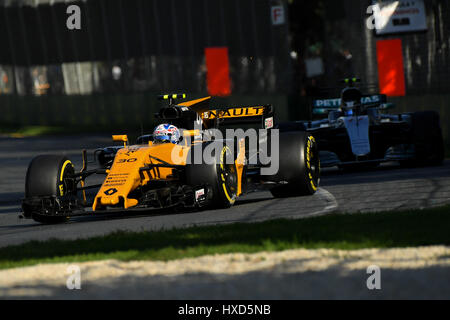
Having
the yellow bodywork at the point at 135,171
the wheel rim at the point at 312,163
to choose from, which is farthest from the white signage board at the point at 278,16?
the yellow bodywork at the point at 135,171

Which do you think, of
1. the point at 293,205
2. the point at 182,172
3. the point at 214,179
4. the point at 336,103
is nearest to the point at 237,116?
the point at 182,172

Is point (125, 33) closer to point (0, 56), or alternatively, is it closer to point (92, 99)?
point (92, 99)

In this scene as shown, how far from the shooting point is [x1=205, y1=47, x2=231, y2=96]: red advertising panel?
28.7 meters

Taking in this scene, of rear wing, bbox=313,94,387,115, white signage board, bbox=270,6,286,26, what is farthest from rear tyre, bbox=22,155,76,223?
white signage board, bbox=270,6,286,26

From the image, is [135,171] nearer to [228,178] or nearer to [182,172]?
[182,172]

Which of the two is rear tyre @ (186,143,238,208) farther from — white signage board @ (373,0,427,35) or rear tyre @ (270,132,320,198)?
white signage board @ (373,0,427,35)

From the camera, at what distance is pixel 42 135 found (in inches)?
1155

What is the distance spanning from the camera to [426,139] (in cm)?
1594

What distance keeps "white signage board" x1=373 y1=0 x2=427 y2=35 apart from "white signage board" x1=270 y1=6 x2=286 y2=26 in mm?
4799

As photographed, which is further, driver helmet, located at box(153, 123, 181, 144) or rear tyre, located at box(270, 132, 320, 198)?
rear tyre, located at box(270, 132, 320, 198)

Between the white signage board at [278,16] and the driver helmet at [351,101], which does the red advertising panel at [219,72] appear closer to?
the white signage board at [278,16]

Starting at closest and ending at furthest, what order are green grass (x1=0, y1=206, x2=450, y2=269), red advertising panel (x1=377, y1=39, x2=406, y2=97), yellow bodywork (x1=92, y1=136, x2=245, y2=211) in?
green grass (x1=0, y1=206, x2=450, y2=269) < yellow bodywork (x1=92, y1=136, x2=245, y2=211) < red advertising panel (x1=377, y1=39, x2=406, y2=97)

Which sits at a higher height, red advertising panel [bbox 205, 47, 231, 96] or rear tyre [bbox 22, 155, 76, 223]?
red advertising panel [bbox 205, 47, 231, 96]

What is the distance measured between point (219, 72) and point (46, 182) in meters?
17.7
